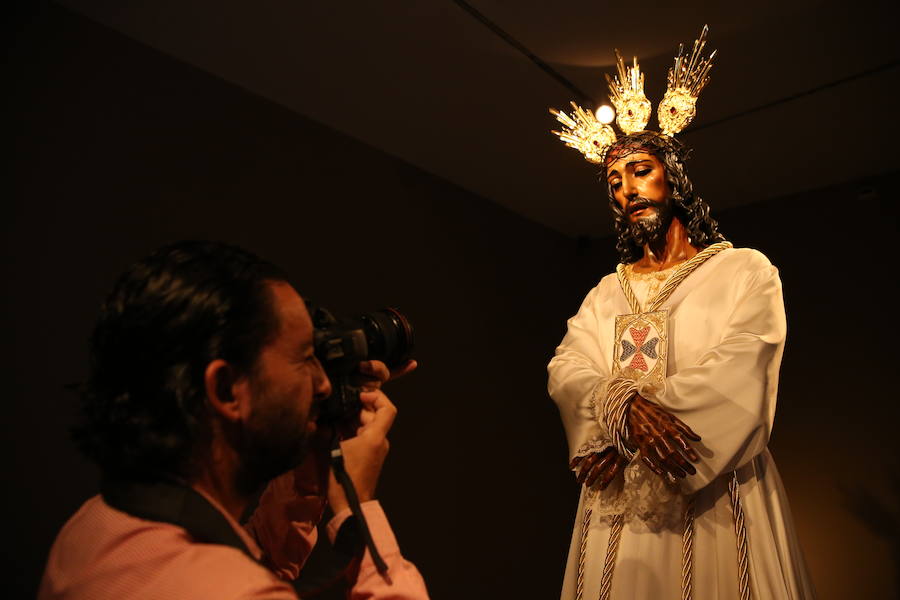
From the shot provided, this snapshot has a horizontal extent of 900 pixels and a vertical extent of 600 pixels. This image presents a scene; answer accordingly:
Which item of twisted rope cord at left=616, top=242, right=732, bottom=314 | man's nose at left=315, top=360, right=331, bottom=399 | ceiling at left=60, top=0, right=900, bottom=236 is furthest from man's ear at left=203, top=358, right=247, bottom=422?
ceiling at left=60, top=0, right=900, bottom=236

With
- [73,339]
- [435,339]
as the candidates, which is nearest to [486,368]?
[435,339]

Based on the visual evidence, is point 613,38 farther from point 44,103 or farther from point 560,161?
point 44,103

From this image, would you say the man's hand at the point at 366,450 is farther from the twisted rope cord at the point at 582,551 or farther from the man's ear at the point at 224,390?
the twisted rope cord at the point at 582,551

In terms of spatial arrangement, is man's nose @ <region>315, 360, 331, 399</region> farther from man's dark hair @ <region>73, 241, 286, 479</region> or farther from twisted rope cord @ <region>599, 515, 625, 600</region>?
twisted rope cord @ <region>599, 515, 625, 600</region>

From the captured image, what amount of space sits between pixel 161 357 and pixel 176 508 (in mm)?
175

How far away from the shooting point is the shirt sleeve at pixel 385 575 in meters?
0.83

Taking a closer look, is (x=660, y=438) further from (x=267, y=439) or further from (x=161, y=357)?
(x=161, y=357)

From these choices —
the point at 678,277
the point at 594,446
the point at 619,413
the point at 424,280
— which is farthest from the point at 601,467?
the point at 424,280

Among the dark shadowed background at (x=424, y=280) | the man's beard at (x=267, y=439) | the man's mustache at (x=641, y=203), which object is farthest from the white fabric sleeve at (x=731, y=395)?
the dark shadowed background at (x=424, y=280)

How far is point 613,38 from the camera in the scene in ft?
7.72

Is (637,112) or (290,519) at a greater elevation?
(637,112)

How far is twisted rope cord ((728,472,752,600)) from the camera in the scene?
146 cm

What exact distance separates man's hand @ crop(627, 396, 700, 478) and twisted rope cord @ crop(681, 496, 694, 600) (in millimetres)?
131

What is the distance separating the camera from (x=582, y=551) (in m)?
1.73
